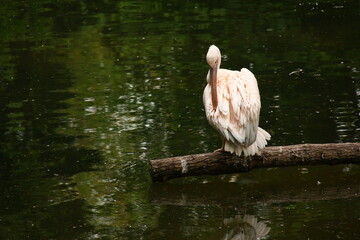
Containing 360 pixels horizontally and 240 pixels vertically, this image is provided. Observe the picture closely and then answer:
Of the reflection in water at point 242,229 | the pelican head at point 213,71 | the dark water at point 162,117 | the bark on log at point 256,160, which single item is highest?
the pelican head at point 213,71

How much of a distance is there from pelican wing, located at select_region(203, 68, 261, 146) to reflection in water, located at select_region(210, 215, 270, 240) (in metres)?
0.71

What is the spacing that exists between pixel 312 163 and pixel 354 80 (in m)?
3.90

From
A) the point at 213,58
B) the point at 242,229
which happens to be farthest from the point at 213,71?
the point at 242,229

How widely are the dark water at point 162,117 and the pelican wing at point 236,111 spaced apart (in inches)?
22.3

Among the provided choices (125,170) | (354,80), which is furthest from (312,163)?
(354,80)

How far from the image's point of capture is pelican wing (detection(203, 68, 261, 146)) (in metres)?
7.15

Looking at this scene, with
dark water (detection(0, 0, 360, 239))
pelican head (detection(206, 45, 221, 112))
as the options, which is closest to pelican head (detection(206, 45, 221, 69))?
pelican head (detection(206, 45, 221, 112))

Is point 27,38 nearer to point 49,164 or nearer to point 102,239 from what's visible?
point 49,164

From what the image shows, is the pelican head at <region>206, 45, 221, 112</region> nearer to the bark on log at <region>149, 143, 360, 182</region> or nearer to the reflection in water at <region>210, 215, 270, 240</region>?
the bark on log at <region>149, 143, 360, 182</region>

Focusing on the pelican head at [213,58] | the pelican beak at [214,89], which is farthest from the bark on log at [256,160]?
the pelican head at [213,58]

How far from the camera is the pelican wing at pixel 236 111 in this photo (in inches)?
282

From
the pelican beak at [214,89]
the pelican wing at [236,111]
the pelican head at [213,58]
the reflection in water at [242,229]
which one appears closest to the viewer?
the reflection in water at [242,229]

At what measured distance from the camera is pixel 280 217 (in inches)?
265

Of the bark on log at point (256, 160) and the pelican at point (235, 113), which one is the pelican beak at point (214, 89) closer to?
the pelican at point (235, 113)
